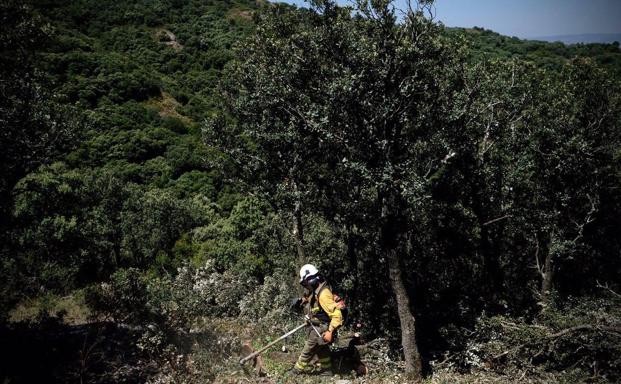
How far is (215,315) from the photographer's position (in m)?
18.7

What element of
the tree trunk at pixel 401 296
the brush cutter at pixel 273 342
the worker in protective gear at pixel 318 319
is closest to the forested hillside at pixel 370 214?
the tree trunk at pixel 401 296

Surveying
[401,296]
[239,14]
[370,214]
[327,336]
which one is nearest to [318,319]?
[327,336]

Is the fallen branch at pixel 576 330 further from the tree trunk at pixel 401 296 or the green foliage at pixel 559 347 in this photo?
the tree trunk at pixel 401 296

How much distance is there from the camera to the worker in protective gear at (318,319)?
358 inches

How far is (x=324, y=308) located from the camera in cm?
922

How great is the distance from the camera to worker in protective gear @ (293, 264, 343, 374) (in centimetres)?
909

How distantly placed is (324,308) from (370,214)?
4.91m

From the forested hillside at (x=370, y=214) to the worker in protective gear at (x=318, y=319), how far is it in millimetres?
572

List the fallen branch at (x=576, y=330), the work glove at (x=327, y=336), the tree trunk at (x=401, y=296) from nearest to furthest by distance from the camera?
the work glove at (x=327, y=336) → the fallen branch at (x=576, y=330) → the tree trunk at (x=401, y=296)

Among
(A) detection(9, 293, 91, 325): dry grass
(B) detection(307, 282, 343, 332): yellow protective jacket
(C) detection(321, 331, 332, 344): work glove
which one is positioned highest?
(B) detection(307, 282, 343, 332): yellow protective jacket

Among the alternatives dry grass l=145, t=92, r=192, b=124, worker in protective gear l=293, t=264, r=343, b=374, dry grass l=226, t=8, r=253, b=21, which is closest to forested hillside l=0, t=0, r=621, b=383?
worker in protective gear l=293, t=264, r=343, b=374

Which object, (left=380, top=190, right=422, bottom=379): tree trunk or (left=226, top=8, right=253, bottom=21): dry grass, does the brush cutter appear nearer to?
(left=380, top=190, right=422, bottom=379): tree trunk

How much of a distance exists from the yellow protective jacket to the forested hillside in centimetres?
146

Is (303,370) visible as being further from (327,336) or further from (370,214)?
(370,214)
